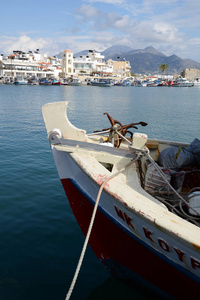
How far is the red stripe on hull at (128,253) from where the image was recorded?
10.6ft

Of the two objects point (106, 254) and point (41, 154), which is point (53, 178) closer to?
point (41, 154)

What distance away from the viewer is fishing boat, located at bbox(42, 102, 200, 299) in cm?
298

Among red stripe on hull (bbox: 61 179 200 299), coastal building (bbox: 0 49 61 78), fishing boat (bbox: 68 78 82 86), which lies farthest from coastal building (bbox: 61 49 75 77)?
red stripe on hull (bbox: 61 179 200 299)

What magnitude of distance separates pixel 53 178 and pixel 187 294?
6.74 m

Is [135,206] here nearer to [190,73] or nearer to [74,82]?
[74,82]

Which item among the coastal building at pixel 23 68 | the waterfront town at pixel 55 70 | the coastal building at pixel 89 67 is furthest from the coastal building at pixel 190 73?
the coastal building at pixel 23 68

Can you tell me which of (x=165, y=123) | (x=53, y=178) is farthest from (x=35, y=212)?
(x=165, y=123)

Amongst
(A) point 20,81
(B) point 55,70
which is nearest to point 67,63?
(B) point 55,70

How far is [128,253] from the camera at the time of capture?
3.79 m

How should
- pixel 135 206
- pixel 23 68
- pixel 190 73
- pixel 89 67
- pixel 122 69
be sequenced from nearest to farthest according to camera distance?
pixel 135 206 → pixel 23 68 → pixel 89 67 → pixel 122 69 → pixel 190 73

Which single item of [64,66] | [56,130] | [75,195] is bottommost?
[75,195]

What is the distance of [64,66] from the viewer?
114 m

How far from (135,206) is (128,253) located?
1061 mm

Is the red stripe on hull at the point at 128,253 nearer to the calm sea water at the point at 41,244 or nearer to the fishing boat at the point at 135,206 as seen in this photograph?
the fishing boat at the point at 135,206
